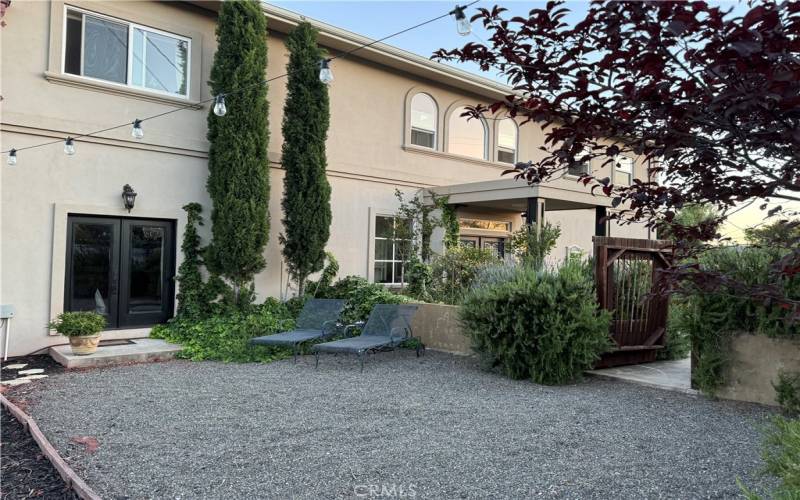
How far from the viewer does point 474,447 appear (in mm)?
4238

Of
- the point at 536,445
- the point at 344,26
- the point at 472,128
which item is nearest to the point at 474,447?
the point at 536,445

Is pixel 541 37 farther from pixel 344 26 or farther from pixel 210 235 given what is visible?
pixel 344 26

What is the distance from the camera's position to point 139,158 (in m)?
9.12

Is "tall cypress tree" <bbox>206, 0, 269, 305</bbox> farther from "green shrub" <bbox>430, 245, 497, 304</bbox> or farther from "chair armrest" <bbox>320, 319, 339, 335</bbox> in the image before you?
"green shrub" <bbox>430, 245, 497, 304</bbox>

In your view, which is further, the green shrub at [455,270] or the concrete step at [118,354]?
the green shrub at [455,270]

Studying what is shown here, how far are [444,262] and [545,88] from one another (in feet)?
29.0

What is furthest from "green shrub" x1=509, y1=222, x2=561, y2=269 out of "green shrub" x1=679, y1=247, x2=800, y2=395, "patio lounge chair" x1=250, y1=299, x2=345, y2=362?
"green shrub" x1=679, y1=247, x2=800, y2=395

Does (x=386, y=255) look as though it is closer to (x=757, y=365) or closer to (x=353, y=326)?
(x=353, y=326)

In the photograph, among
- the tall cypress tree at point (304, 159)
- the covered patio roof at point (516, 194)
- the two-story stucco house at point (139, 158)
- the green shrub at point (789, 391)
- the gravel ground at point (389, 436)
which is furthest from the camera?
the covered patio roof at point (516, 194)

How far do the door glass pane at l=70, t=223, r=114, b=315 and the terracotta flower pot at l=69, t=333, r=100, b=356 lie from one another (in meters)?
1.21

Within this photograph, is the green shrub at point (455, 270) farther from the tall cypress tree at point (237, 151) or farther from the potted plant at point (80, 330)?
the potted plant at point (80, 330)

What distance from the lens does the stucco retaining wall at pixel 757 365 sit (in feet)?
18.3

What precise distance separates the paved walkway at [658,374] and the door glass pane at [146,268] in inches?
282

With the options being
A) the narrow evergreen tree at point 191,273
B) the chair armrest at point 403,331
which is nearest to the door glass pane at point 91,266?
the narrow evergreen tree at point 191,273
